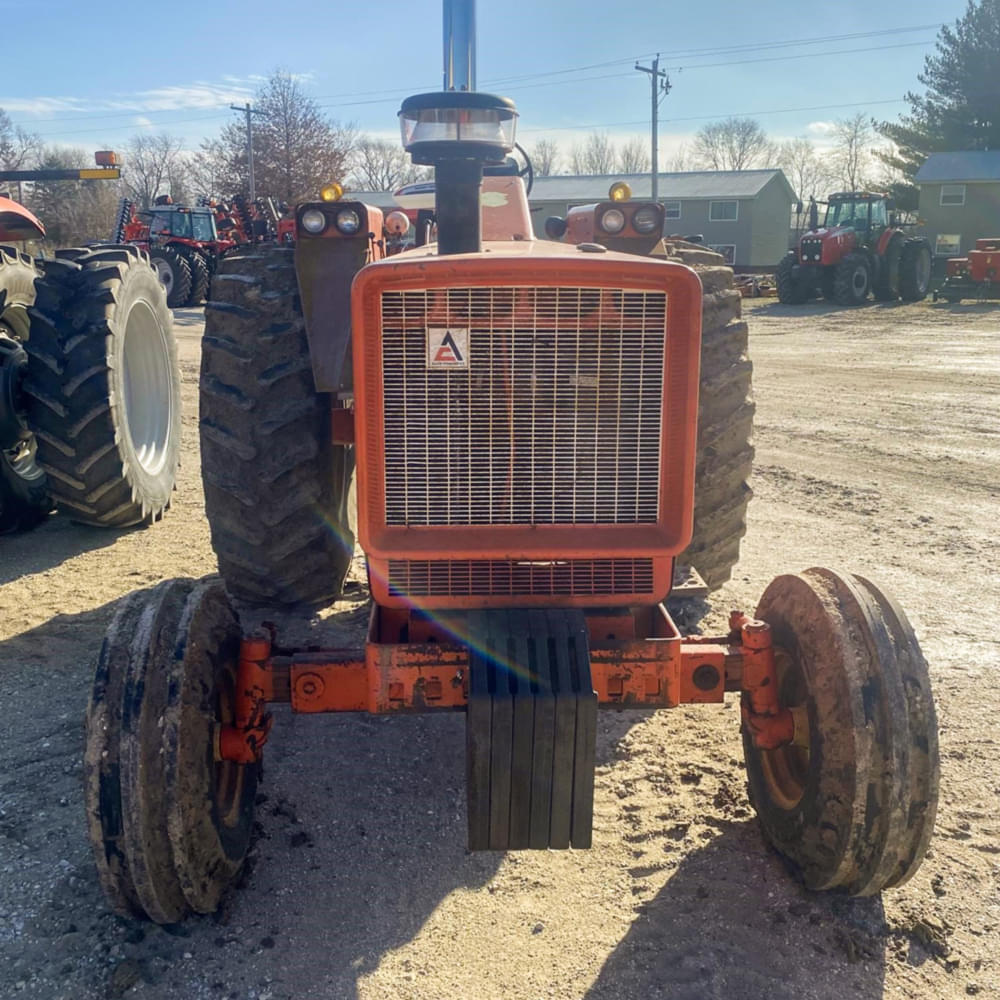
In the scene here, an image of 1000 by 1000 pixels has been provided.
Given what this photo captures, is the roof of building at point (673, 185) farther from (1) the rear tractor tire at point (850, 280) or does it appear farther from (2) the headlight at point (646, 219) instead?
(2) the headlight at point (646, 219)

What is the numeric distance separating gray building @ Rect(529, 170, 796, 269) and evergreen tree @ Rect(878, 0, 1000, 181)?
22.4 feet

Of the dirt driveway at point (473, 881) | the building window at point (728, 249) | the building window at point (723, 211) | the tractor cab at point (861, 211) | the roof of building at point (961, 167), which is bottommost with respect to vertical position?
the dirt driveway at point (473, 881)

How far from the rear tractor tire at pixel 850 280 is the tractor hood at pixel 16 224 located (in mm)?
21918

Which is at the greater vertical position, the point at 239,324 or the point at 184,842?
the point at 239,324

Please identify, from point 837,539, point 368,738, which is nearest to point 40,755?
point 368,738

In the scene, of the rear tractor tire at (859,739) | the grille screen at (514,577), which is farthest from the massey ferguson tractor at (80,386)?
the rear tractor tire at (859,739)

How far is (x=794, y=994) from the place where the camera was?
8.86 feet

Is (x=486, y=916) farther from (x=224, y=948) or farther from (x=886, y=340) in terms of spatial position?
(x=886, y=340)

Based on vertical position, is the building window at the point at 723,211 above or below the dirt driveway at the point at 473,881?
above

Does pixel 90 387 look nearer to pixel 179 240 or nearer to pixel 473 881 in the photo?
pixel 473 881

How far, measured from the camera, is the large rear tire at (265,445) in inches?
165

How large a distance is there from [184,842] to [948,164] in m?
46.4

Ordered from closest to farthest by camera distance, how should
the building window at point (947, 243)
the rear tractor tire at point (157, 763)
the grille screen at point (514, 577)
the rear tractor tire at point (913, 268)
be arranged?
1. the rear tractor tire at point (157, 763)
2. the grille screen at point (514, 577)
3. the rear tractor tire at point (913, 268)
4. the building window at point (947, 243)

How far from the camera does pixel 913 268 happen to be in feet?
85.5
